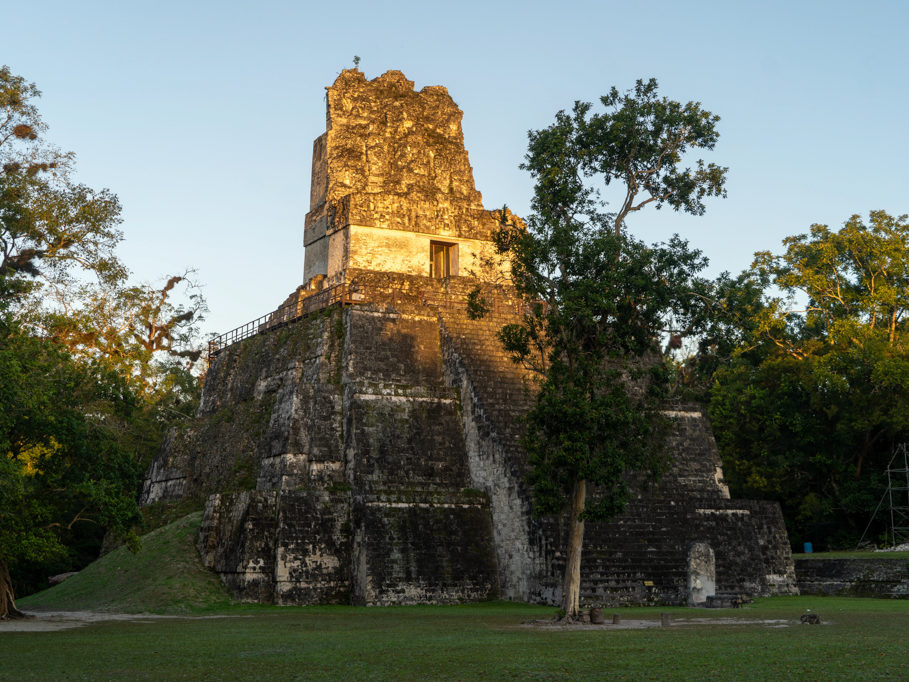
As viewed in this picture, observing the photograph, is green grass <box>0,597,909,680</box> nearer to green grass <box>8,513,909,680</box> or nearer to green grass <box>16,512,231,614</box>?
green grass <box>8,513,909,680</box>

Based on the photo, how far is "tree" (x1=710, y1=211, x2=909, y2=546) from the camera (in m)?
27.9

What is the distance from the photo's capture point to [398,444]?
21.1 metres

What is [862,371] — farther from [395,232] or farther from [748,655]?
[748,655]

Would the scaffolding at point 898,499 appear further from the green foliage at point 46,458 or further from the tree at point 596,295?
the green foliage at point 46,458

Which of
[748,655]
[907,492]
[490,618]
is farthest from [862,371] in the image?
[748,655]

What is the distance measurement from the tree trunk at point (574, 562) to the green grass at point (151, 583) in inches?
280

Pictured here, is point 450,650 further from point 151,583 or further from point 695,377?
point 695,377

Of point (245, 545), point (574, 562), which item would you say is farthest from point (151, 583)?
point (574, 562)

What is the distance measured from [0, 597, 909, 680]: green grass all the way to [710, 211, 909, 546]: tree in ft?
44.4

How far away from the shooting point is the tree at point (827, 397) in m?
27.9

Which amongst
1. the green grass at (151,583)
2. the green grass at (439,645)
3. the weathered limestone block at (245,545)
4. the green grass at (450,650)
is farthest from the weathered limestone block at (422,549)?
the green grass at (450,650)

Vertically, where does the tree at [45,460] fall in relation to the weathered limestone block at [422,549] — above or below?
above

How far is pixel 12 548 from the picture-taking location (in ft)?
48.3

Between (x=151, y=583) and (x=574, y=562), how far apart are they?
890 centimetres
